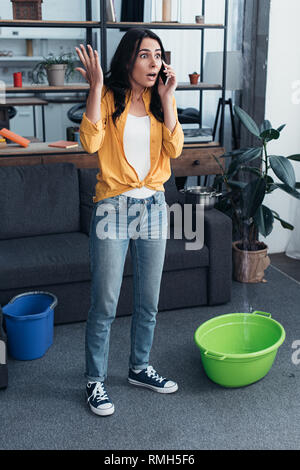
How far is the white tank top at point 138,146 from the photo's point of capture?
1.91m

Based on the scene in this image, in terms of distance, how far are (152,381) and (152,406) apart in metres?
0.12

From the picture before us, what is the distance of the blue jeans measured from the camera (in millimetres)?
1952

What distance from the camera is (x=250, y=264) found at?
344cm

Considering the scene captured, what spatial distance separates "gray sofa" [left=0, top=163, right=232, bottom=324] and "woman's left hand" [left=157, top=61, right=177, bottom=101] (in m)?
1.13

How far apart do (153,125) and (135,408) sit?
1.07 m

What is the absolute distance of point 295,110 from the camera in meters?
3.83

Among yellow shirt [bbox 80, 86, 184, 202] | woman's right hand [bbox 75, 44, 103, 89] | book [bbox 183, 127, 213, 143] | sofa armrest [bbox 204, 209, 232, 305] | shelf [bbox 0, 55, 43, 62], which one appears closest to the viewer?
woman's right hand [bbox 75, 44, 103, 89]

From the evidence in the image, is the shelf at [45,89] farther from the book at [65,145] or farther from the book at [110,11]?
the book at [110,11]

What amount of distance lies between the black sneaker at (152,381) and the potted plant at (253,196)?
114cm

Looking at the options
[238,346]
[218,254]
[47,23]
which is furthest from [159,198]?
[47,23]

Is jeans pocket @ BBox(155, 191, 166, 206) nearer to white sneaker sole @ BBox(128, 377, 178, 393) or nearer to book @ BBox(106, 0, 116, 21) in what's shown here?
white sneaker sole @ BBox(128, 377, 178, 393)

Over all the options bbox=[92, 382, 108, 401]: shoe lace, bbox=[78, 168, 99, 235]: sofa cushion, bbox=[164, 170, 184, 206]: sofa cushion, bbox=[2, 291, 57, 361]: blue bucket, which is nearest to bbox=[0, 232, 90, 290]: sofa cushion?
bbox=[2, 291, 57, 361]: blue bucket

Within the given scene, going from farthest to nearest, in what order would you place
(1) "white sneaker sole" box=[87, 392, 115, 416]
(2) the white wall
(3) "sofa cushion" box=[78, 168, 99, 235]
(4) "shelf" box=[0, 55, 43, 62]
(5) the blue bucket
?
(4) "shelf" box=[0, 55, 43, 62]
(2) the white wall
(3) "sofa cushion" box=[78, 168, 99, 235]
(5) the blue bucket
(1) "white sneaker sole" box=[87, 392, 115, 416]
